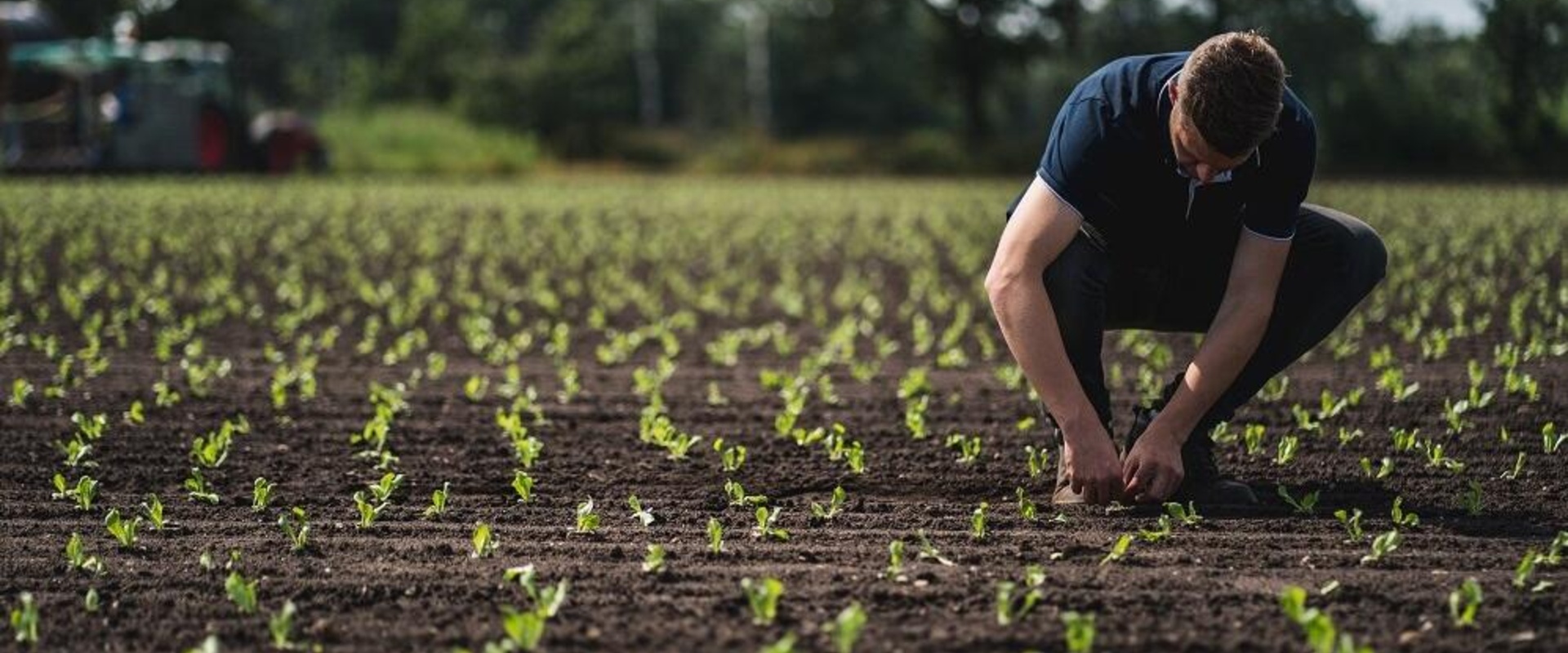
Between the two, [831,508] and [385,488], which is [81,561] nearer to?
[385,488]

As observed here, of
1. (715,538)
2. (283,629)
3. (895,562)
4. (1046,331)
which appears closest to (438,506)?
(715,538)

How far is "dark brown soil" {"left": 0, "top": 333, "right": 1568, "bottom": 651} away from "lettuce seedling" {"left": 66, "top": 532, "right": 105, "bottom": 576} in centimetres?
4

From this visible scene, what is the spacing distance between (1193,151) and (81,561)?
306 centimetres

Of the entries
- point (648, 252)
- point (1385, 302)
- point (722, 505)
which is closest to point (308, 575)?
point (722, 505)

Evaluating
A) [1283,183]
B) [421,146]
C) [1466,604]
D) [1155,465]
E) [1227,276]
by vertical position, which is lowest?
[1466,604]

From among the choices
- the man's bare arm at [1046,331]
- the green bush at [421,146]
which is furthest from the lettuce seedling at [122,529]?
the green bush at [421,146]

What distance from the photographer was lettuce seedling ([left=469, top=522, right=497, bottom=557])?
14.8 feet

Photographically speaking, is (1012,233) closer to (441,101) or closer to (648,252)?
(648,252)

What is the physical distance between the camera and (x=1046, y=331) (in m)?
4.65

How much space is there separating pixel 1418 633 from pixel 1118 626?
25.9 inches

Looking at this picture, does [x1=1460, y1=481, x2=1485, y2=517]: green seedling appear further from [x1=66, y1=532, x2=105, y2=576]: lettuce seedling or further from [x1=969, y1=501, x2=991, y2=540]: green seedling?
[x1=66, y1=532, x2=105, y2=576]: lettuce seedling

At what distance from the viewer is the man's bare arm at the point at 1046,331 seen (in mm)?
4609

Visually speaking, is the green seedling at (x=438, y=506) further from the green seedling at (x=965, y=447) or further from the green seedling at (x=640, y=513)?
the green seedling at (x=965, y=447)

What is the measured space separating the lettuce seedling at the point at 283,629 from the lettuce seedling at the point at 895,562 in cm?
143
